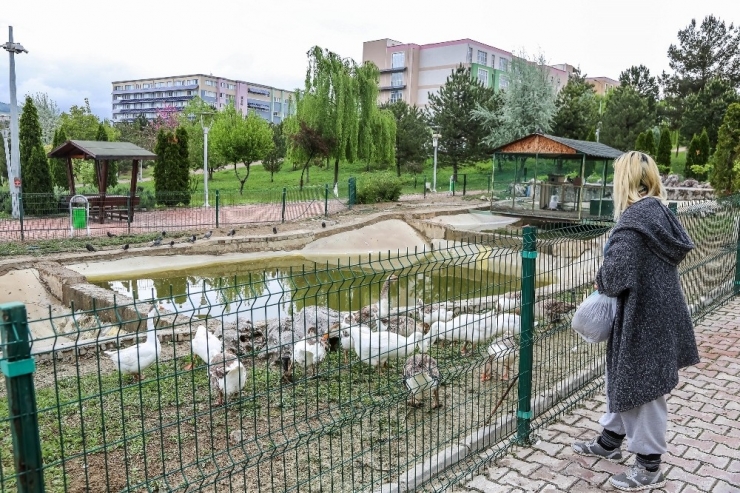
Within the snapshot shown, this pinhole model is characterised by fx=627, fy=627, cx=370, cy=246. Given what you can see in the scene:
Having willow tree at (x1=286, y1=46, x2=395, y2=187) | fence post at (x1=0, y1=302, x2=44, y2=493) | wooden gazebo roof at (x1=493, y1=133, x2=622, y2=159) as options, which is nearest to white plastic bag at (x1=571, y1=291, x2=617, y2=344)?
fence post at (x1=0, y1=302, x2=44, y2=493)

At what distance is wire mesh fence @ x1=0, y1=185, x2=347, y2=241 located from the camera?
16203 mm

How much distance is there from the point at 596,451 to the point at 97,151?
17284mm

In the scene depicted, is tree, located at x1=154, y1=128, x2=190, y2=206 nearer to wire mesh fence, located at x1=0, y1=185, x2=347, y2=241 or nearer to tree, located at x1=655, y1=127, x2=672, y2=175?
wire mesh fence, located at x1=0, y1=185, x2=347, y2=241

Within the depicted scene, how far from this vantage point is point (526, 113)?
33.2 m

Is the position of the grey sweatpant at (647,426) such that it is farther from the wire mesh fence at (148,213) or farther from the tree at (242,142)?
the tree at (242,142)

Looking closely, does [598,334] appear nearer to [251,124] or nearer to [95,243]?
[95,243]

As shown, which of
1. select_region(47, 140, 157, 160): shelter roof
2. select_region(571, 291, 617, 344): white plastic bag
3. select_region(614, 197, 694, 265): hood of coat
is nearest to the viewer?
select_region(614, 197, 694, 265): hood of coat

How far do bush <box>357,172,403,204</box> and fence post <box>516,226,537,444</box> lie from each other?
1967 cm

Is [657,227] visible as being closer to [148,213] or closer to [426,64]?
[148,213]

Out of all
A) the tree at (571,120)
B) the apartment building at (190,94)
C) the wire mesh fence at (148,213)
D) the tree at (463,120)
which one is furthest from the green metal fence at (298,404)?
the apartment building at (190,94)

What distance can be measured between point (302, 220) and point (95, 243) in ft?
20.4

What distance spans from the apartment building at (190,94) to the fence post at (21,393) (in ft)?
272

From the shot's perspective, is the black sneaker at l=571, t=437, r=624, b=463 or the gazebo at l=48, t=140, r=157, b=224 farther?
the gazebo at l=48, t=140, r=157, b=224

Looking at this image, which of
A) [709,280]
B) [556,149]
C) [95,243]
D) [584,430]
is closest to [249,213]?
[95,243]
